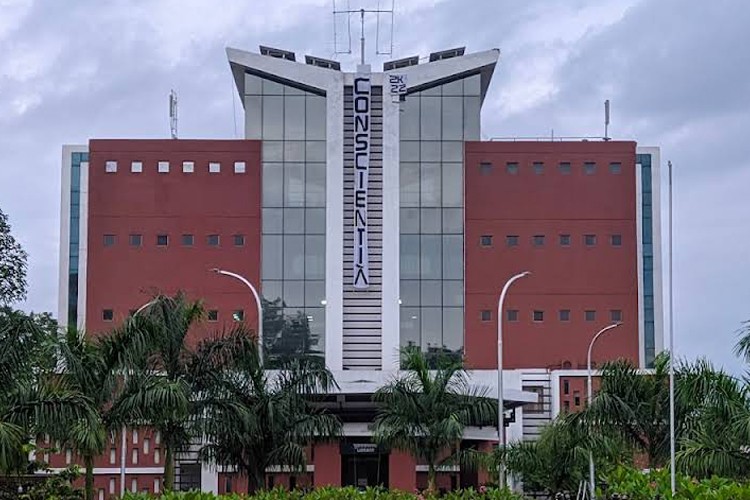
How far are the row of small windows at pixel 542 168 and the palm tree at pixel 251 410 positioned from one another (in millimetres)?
30636

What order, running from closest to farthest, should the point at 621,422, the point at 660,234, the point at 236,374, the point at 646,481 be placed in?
1. the point at 646,481
2. the point at 621,422
3. the point at 236,374
4. the point at 660,234

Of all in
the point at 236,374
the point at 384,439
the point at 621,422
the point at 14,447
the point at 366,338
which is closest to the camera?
the point at 14,447

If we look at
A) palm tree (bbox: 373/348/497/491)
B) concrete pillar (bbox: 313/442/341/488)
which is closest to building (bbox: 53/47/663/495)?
concrete pillar (bbox: 313/442/341/488)

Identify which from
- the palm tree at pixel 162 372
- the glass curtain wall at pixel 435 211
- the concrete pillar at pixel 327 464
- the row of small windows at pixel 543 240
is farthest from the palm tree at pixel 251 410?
the row of small windows at pixel 543 240

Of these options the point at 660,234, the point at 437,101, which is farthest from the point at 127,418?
the point at 660,234

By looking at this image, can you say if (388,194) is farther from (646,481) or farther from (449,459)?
(646,481)

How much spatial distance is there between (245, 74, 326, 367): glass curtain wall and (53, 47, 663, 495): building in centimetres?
7

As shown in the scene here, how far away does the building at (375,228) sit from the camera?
67375 millimetres

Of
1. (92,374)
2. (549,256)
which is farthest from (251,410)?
(549,256)

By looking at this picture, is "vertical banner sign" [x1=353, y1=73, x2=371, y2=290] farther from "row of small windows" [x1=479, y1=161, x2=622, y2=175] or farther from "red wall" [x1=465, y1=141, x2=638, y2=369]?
"row of small windows" [x1=479, y1=161, x2=622, y2=175]

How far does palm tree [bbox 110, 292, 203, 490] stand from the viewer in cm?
3112

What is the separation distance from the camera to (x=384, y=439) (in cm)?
4347

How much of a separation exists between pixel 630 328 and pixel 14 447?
1890 inches

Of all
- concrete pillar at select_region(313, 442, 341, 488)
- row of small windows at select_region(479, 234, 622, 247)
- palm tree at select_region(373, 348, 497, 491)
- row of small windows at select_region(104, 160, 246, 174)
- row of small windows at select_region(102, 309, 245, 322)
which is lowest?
concrete pillar at select_region(313, 442, 341, 488)
